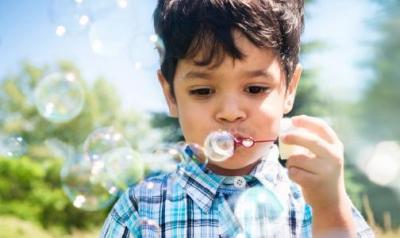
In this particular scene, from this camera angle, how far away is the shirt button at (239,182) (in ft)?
7.40

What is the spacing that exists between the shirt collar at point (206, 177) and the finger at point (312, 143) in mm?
327

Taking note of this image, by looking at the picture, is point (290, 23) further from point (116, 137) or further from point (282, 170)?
point (116, 137)

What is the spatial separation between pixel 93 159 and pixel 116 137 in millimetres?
150

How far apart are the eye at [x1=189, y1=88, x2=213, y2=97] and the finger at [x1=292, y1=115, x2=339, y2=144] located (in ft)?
0.88

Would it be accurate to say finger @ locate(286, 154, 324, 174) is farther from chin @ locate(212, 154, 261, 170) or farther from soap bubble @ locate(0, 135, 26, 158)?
soap bubble @ locate(0, 135, 26, 158)

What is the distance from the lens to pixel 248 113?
2076mm

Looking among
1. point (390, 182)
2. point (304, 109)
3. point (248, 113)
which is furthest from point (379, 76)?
point (248, 113)

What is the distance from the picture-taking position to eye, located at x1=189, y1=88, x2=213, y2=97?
211cm

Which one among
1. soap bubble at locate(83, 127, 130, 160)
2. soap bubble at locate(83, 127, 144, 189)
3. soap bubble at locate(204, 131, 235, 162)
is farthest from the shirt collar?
soap bubble at locate(83, 127, 130, 160)

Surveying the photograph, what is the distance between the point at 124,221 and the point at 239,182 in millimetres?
383

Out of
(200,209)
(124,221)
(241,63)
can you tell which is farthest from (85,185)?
(241,63)

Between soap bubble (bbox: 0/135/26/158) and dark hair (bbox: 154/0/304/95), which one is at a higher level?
soap bubble (bbox: 0/135/26/158)

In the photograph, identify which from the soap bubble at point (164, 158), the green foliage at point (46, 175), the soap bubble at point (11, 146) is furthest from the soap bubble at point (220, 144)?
the green foliage at point (46, 175)

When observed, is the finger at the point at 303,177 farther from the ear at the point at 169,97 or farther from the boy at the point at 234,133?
the ear at the point at 169,97
